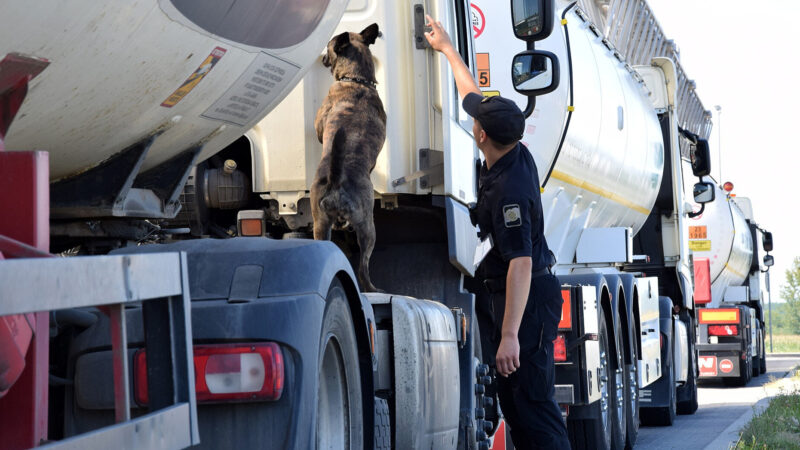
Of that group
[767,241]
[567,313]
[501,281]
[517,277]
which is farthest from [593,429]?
[767,241]

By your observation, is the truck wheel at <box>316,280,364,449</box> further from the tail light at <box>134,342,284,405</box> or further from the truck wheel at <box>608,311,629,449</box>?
the truck wheel at <box>608,311,629,449</box>

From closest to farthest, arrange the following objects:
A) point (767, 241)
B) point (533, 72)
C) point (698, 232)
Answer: point (533, 72) → point (698, 232) → point (767, 241)

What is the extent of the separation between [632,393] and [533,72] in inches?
169

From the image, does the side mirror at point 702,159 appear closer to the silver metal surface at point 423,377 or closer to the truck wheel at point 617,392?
the truck wheel at point 617,392

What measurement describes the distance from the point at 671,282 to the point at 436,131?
8.60 metres

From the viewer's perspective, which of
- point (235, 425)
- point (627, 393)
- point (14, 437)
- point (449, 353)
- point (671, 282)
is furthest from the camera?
point (671, 282)

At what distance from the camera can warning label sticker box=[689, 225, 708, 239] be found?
A: 73.6 ft

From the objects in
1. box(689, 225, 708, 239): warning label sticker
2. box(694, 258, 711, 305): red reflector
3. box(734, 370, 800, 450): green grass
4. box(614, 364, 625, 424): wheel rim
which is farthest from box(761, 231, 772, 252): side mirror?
box(614, 364, 625, 424): wheel rim

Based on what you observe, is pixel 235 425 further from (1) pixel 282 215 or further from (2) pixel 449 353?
(1) pixel 282 215

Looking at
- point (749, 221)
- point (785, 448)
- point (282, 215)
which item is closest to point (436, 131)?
point (282, 215)

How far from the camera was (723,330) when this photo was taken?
749 inches

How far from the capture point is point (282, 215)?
5.38 m

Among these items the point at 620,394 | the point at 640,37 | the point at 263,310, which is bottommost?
the point at 620,394

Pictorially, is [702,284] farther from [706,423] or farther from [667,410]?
[667,410]
